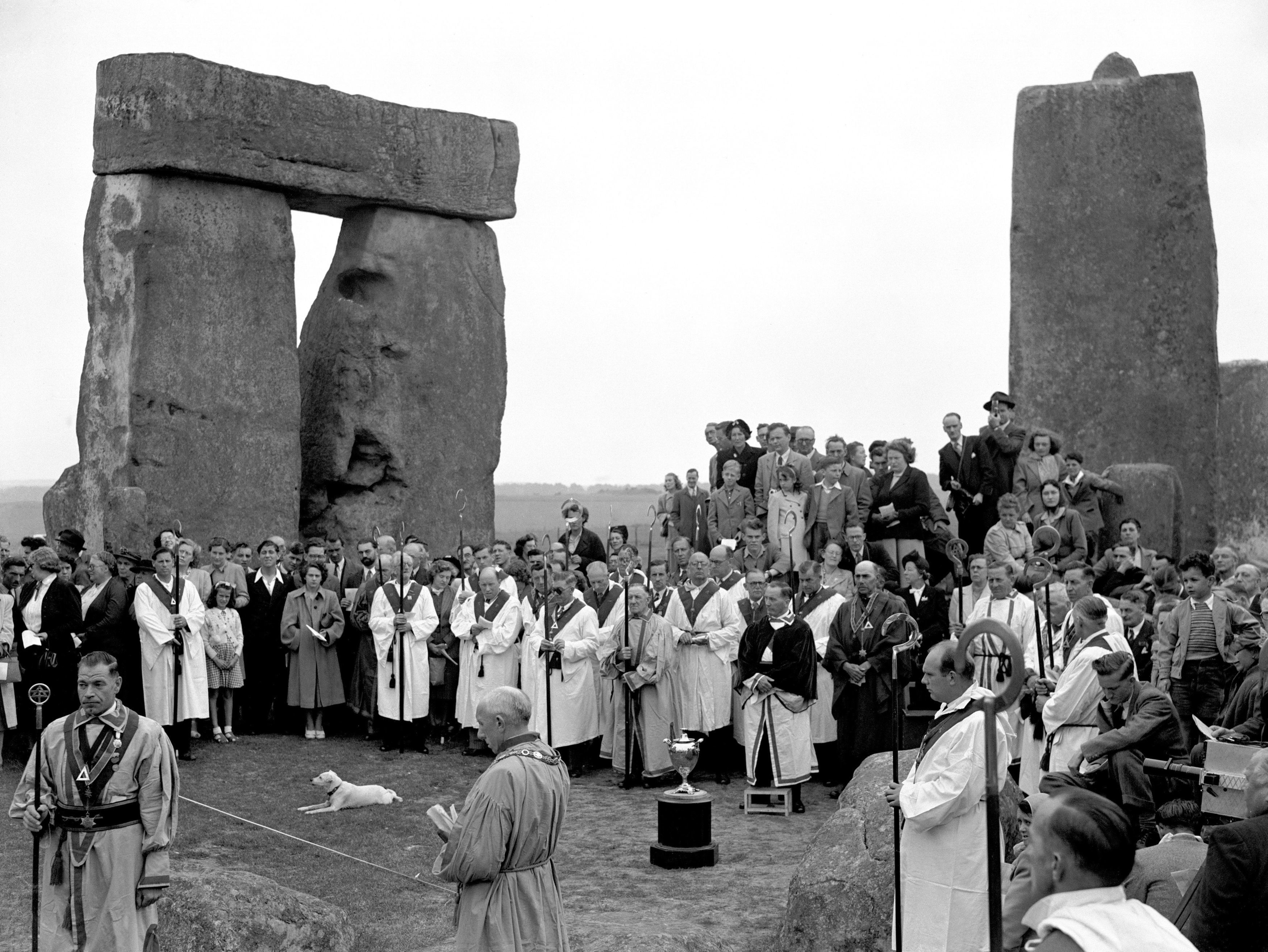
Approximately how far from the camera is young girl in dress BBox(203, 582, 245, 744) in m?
13.7

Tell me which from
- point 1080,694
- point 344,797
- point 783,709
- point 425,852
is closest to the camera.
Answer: point 1080,694

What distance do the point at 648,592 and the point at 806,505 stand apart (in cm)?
225

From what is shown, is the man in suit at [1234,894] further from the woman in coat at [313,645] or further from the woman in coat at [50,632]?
the woman in coat at [313,645]

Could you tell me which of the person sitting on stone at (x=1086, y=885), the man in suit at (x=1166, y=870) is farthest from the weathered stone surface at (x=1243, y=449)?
the person sitting on stone at (x=1086, y=885)

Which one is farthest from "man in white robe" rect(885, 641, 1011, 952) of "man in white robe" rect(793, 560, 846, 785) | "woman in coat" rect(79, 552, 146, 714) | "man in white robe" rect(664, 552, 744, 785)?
"woman in coat" rect(79, 552, 146, 714)

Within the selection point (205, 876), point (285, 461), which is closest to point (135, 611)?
point (285, 461)

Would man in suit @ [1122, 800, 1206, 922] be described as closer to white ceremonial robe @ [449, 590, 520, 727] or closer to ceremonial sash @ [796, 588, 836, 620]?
ceremonial sash @ [796, 588, 836, 620]

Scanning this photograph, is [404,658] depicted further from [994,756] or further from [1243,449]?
[994,756]

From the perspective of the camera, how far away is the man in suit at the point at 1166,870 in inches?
215

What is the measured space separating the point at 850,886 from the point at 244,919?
3.06 metres

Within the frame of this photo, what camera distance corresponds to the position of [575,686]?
536 inches

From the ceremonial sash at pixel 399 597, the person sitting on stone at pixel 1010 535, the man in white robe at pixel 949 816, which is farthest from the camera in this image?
the ceremonial sash at pixel 399 597

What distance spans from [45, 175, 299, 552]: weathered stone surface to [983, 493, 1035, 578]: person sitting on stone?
24.2ft

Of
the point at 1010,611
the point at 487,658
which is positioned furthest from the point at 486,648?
the point at 1010,611
